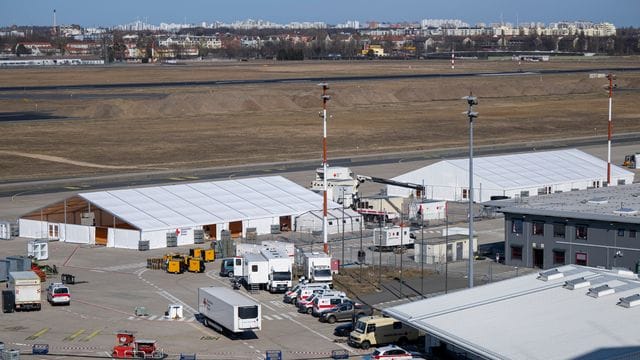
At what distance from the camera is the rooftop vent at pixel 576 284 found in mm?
41781

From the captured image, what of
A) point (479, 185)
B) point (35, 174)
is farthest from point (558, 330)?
point (35, 174)

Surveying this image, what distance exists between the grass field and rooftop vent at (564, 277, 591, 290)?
6280 cm

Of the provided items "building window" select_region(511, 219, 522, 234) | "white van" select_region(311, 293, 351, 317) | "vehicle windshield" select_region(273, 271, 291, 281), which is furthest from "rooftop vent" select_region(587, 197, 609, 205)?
"white van" select_region(311, 293, 351, 317)

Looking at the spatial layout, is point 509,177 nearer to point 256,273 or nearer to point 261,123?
point 256,273

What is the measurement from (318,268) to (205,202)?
1837 centimetres

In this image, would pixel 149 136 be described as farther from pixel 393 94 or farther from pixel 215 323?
pixel 215 323

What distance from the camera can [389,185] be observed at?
8231 cm

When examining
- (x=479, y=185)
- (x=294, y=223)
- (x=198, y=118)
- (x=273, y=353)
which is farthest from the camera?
(x=198, y=118)

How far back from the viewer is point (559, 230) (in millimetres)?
56844

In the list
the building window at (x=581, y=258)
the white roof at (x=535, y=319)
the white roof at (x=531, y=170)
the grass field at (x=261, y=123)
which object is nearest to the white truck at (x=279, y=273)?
the white roof at (x=535, y=319)

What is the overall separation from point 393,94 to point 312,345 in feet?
473

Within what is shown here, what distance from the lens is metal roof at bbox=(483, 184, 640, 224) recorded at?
5491cm

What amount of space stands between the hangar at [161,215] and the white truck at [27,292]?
15713mm

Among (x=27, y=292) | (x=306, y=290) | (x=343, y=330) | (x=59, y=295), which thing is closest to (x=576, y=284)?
(x=343, y=330)
